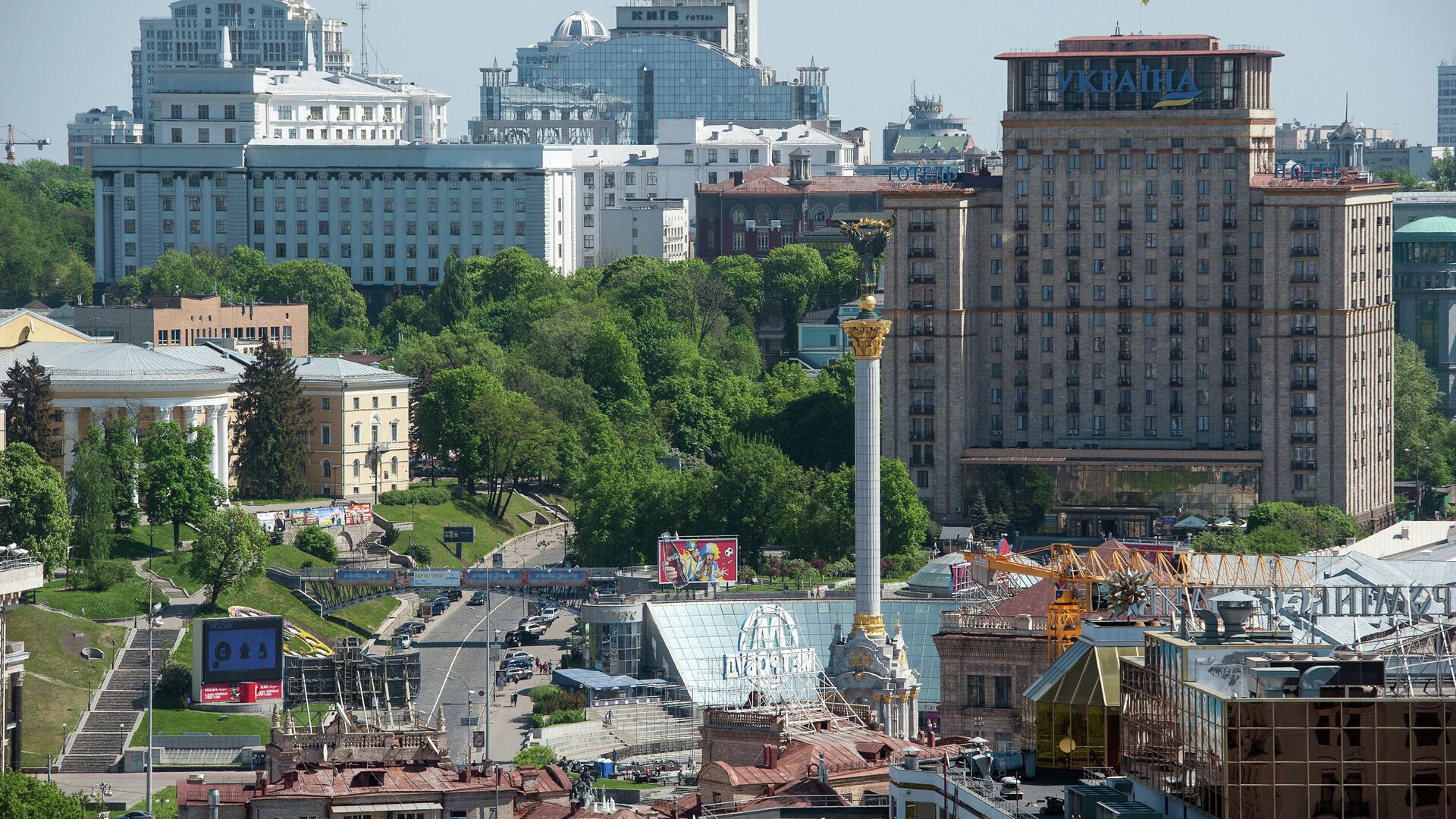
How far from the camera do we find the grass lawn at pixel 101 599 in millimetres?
160750

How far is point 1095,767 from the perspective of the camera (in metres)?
69.9

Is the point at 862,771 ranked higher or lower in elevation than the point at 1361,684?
lower

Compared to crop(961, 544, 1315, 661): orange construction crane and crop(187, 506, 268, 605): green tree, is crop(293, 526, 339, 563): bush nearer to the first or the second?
crop(187, 506, 268, 605): green tree

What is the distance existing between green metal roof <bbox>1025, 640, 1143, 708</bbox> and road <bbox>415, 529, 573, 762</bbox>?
64161 mm

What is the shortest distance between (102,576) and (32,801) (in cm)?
6458

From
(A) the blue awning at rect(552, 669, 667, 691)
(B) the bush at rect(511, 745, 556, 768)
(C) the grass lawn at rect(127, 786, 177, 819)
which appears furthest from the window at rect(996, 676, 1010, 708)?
(C) the grass lawn at rect(127, 786, 177, 819)

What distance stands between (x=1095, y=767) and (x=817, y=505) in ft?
411

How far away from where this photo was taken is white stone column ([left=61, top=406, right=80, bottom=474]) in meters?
194

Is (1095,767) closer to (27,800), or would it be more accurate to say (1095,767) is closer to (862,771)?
(862,771)

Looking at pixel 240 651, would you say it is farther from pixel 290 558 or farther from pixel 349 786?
pixel 349 786

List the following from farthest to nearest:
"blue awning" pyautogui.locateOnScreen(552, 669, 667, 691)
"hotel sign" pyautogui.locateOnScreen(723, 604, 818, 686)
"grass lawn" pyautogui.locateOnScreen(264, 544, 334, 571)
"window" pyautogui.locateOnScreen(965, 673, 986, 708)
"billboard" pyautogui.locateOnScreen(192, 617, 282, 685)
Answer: "grass lawn" pyautogui.locateOnScreen(264, 544, 334, 571)
"blue awning" pyautogui.locateOnScreen(552, 669, 667, 691)
"billboard" pyautogui.locateOnScreen(192, 617, 282, 685)
"hotel sign" pyautogui.locateOnScreen(723, 604, 818, 686)
"window" pyautogui.locateOnScreen(965, 673, 986, 708)

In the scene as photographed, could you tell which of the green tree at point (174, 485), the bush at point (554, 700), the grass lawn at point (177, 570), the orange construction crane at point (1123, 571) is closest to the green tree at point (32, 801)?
the orange construction crane at point (1123, 571)

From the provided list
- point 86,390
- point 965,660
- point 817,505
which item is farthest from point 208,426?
point 965,660

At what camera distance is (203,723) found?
14762 centimetres
